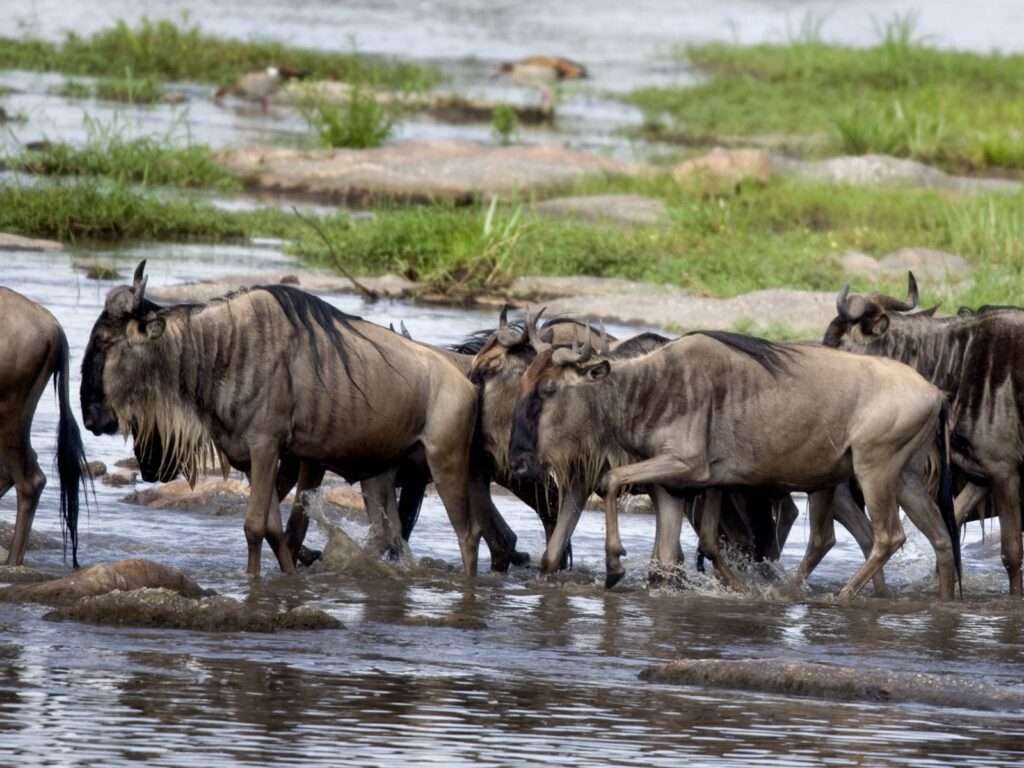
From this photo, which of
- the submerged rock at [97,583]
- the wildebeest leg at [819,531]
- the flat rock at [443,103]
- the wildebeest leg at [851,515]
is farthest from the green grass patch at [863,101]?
the submerged rock at [97,583]

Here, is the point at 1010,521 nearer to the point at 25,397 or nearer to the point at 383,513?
the point at 383,513

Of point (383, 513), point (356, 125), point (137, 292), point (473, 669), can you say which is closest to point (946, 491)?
point (383, 513)

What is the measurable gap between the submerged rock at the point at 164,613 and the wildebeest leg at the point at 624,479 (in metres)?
1.83

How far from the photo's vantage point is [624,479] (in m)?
9.41

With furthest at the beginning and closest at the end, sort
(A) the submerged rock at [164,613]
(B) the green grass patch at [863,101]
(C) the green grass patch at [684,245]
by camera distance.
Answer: (B) the green grass patch at [863,101] < (C) the green grass patch at [684,245] < (A) the submerged rock at [164,613]

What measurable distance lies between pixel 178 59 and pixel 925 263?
60.4 ft

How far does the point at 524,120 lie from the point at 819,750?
26207 millimetres

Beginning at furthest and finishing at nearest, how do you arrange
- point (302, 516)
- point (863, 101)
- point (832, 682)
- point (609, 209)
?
point (863, 101)
point (609, 209)
point (302, 516)
point (832, 682)

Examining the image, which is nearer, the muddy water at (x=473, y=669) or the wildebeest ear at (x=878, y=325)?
the muddy water at (x=473, y=669)

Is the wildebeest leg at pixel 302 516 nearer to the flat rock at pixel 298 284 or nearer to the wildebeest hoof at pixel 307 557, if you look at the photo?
the wildebeest hoof at pixel 307 557

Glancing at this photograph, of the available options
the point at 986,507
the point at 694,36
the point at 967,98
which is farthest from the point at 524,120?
the point at 986,507

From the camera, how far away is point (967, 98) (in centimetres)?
3250

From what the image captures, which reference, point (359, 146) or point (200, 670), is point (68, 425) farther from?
point (359, 146)

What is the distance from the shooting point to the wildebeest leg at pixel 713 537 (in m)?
9.78
